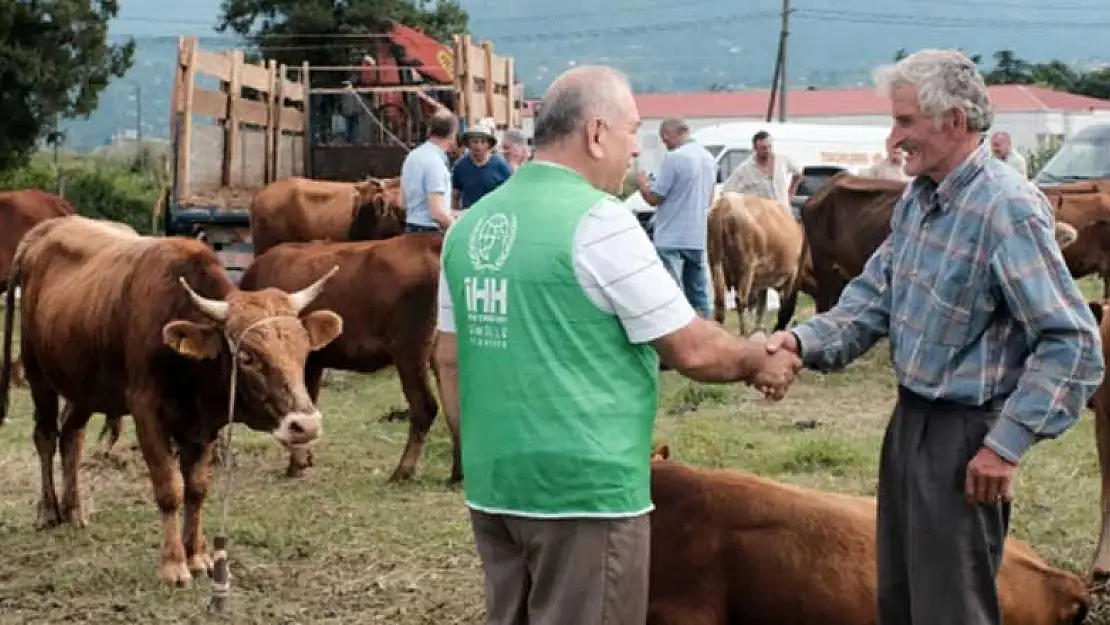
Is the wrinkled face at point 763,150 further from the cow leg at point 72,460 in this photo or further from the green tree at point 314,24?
the green tree at point 314,24

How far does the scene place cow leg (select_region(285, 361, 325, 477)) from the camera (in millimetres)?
8992

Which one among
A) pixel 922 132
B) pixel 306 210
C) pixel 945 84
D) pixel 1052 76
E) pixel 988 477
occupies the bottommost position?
pixel 306 210

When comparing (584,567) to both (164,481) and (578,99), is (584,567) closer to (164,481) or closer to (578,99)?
(578,99)

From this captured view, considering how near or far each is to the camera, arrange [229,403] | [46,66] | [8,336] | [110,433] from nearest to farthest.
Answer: [229,403]
[8,336]
[110,433]
[46,66]

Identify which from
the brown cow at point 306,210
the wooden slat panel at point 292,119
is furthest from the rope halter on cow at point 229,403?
the wooden slat panel at point 292,119

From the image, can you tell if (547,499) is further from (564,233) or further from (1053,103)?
(1053,103)

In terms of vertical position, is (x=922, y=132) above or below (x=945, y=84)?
below

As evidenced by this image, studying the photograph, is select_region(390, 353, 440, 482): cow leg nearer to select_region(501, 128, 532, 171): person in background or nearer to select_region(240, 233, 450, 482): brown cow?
select_region(240, 233, 450, 482): brown cow

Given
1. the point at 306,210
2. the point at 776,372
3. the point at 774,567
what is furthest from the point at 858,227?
the point at 776,372

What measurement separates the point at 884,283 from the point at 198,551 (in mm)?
4021

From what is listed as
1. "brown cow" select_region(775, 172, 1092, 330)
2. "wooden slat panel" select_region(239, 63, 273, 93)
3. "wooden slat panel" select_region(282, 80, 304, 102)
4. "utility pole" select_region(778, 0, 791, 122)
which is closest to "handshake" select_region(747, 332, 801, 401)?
"brown cow" select_region(775, 172, 1092, 330)

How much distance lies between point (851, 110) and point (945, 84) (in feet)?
284

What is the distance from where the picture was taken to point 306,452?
9.09m

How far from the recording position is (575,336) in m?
3.52
